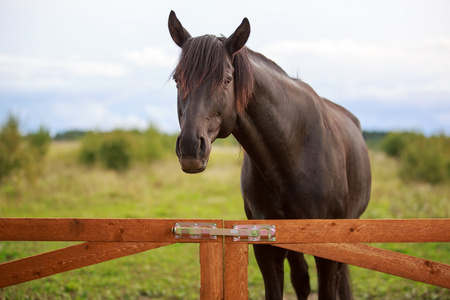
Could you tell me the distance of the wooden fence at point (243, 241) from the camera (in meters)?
2.57

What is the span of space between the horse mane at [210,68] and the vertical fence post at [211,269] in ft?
3.34

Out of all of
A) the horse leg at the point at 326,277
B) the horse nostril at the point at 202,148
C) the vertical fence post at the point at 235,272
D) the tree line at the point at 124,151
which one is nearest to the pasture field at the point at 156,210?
the tree line at the point at 124,151

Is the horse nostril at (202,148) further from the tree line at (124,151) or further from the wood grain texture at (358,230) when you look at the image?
the tree line at (124,151)

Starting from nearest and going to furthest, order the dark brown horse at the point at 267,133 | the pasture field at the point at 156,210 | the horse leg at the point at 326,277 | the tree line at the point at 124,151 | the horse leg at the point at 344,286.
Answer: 1. the dark brown horse at the point at 267,133
2. the horse leg at the point at 326,277
3. the horse leg at the point at 344,286
4. the pasture field at the point at 156,210
5. the tree line at the point at 124,151

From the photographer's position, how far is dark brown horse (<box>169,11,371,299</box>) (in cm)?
275

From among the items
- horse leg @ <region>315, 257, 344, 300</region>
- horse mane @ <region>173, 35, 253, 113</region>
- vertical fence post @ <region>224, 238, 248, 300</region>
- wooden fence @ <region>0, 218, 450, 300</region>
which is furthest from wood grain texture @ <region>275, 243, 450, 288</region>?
horse mane @ <region>173, 35, 253, 113</region>

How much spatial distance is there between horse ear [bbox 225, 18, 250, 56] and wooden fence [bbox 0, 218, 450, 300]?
1241 millimetres

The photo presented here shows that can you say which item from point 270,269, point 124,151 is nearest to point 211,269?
point 270,269

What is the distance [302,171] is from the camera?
3.33 meters

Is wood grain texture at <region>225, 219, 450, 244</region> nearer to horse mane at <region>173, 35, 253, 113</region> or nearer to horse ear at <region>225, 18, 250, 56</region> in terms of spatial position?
horse mane at <region>173, 35, 253, 113</region>

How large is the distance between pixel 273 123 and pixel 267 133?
9 cm

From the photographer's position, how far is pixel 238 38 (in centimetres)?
290

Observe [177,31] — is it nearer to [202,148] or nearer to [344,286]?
[202,148]

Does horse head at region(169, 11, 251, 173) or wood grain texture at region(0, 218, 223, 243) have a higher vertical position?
horse head at region(169, 11, 251, 173)
